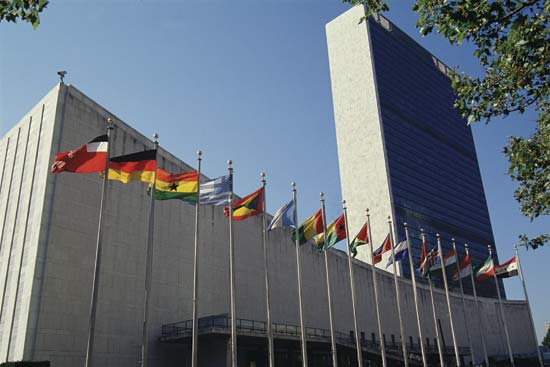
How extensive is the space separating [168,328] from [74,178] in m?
13.1

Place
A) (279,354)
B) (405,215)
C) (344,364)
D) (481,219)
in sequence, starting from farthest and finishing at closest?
(481,219) < (405,215) < (344,364) < (279,354)

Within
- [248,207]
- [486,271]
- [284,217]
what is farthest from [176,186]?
[486,271]

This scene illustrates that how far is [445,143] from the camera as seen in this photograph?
165125 mm

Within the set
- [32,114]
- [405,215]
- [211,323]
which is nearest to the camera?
[211,323]

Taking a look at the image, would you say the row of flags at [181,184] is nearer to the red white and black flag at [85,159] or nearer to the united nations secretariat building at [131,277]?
the red white and black flag at [85,159]

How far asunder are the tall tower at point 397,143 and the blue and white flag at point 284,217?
9402 centimetres

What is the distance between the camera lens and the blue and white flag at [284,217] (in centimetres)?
2809

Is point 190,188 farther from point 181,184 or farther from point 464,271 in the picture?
point 464,271

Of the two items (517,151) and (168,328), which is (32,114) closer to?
(168,328)

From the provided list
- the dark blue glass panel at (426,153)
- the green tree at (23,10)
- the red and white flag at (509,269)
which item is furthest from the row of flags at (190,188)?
the dark blue glass panel at (426,153)

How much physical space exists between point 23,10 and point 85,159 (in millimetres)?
8912

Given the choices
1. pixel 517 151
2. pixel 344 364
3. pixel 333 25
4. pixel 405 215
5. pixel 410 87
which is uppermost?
pixel 333 25

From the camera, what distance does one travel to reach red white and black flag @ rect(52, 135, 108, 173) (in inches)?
813

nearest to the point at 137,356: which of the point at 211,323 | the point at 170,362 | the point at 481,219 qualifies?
the point at 170,362
